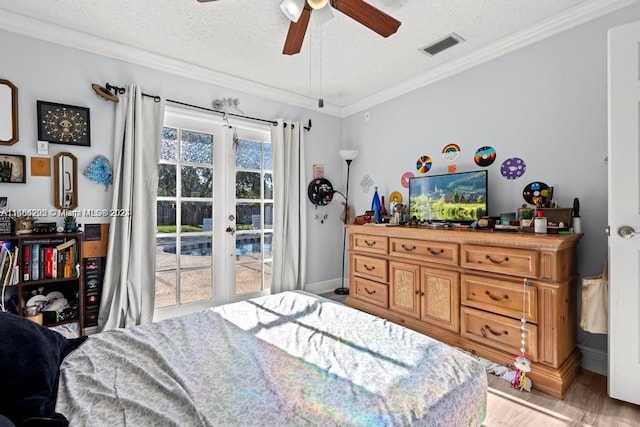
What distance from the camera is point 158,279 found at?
3004 mm

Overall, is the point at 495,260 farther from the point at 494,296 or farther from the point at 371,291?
the point at 371,291

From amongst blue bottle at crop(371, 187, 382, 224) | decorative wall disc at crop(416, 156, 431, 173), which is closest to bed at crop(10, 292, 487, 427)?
blue bottle at crop(371, 187, 382, 224)

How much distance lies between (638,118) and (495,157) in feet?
3.29

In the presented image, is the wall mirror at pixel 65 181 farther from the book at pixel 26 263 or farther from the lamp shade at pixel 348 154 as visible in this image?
the lamp shade at pixel 348 154

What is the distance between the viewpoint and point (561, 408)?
1.79m

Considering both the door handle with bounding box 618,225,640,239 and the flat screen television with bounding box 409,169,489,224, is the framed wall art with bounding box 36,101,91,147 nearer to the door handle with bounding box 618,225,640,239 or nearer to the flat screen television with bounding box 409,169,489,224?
the flat screen television with bounding box 409,169,489,224

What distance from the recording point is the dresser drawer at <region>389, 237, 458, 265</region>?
2.43 m

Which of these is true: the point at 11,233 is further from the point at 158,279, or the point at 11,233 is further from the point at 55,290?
the point at 158,279

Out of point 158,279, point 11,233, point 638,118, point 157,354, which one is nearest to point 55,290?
point 11,233

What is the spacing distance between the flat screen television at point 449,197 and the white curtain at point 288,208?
1.33m

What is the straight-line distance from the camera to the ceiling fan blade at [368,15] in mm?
1686

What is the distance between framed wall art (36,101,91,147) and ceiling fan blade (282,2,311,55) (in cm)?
183

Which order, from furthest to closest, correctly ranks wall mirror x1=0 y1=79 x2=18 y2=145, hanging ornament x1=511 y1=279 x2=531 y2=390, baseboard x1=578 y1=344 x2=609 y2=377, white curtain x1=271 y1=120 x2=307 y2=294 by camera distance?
white curtain x1=271 y1=120 x2=307 y2=294 < wall mirror x1=0 y1=79 x2=18 y2=145 < baseboard x1=578 y1=344 x2=609 y2=377 < hanging ornament x1=511 y1=279 x2=531 y2=390

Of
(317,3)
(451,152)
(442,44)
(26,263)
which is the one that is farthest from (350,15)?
(26,263)
